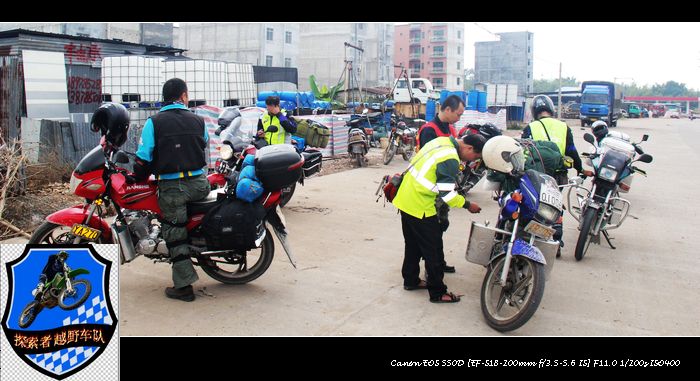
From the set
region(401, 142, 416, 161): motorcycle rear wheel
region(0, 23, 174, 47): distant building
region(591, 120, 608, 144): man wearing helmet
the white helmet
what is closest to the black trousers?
the white helmet

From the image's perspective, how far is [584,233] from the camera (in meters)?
5.98

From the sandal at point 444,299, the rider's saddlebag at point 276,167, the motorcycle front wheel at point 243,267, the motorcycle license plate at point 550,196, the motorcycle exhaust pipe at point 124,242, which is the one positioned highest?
the rider's saddlebag at point 276,167

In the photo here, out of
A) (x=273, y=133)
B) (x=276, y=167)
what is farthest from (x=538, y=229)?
(x=273, y=133)

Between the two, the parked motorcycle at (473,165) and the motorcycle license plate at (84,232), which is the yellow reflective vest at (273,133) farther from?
the motorcycle license plate at (84,232)

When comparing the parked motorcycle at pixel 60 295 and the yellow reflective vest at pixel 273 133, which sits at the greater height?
the yellow reflective vest at pixel 273 133

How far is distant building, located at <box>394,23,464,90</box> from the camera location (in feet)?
250

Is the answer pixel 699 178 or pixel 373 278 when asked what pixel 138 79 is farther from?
pixel 699 178

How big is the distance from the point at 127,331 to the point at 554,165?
4457mm

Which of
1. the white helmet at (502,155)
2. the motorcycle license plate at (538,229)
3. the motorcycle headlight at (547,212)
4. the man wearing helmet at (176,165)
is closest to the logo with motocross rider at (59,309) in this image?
the man wearing helmet at (176,165)

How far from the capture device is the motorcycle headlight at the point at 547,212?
4.45m

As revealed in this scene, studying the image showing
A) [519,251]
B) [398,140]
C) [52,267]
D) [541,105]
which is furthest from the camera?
[398,140]

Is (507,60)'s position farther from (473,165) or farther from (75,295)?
(75,295)

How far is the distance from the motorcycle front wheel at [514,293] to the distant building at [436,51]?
7220 cm

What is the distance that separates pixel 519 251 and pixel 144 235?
293 centimetres
